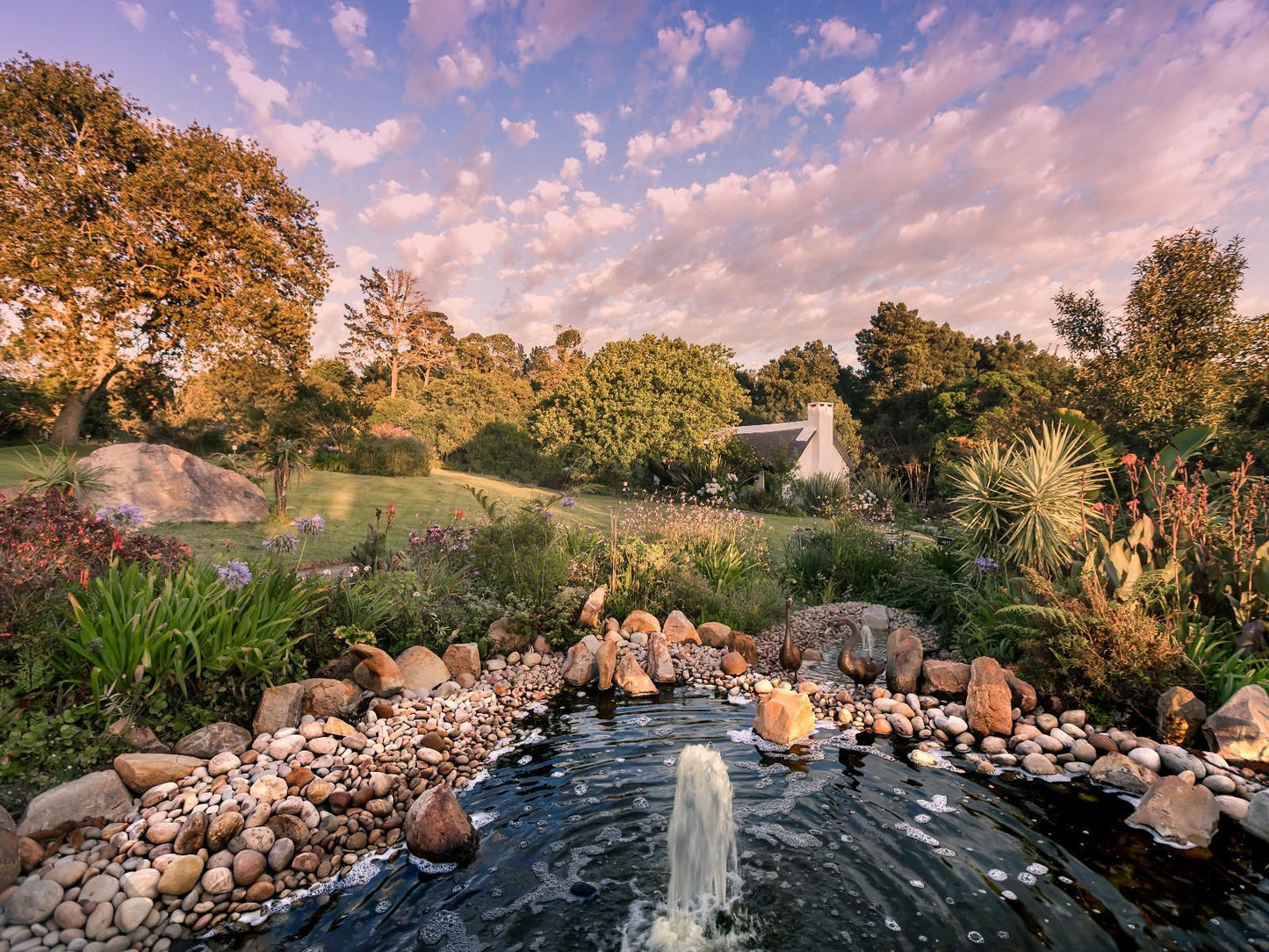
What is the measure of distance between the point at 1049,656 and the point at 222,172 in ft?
73.0

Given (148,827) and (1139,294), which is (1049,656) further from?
(1139,294)

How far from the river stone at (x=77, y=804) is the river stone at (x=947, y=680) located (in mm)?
6284

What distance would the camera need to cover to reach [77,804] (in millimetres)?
3533

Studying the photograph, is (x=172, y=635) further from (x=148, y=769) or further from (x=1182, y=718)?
(x=1182, y=718)

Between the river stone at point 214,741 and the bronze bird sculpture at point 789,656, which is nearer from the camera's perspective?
the river stone at point 214,741

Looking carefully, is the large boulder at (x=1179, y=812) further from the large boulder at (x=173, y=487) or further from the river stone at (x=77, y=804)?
the large boulder at (x=173, y=487)

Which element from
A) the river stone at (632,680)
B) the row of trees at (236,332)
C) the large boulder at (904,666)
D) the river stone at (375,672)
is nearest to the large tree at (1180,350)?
the row of trees at (236,332)

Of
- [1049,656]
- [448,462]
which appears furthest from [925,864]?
[448,462]

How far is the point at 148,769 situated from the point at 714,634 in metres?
5.44

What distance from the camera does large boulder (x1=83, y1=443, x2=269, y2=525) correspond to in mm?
11477

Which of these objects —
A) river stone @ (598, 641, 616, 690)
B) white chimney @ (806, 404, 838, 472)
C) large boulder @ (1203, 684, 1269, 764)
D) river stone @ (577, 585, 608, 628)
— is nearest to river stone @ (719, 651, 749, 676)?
river stone @ (598, 641, 616, 690)

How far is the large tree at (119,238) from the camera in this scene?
1584cm

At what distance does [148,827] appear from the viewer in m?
3.51

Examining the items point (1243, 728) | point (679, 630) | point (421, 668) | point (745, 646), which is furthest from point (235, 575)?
point (1243, 728)
